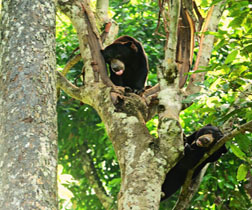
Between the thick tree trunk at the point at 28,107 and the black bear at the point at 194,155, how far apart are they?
7.45 ft

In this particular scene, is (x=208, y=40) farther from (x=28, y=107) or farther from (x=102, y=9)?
(x=28, y=107)

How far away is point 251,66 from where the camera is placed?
120 inches

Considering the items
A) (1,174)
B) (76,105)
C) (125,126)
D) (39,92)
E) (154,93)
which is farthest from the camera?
(76,105)

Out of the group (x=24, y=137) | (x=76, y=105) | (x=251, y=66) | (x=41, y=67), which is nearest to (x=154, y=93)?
(x=251, y=66)

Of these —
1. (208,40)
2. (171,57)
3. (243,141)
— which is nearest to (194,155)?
(208,40)

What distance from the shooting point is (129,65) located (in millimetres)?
5719

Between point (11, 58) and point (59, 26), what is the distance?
7096mm

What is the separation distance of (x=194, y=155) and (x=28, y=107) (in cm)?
255

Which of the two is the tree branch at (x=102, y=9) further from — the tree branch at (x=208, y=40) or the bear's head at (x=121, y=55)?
the tree branch at (x=208, y=40)

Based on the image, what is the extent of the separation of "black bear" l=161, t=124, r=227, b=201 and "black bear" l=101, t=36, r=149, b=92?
A: 0.99 metres

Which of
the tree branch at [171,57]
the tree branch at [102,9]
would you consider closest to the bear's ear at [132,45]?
the tree branch at [102,9]

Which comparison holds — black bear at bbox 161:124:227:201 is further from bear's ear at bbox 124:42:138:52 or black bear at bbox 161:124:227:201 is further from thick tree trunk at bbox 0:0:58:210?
thick tree trunk at bbox 0:0:58:210

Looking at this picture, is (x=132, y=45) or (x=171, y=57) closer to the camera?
(x=171, y=57)

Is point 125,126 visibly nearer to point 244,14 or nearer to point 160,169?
point 160,169
